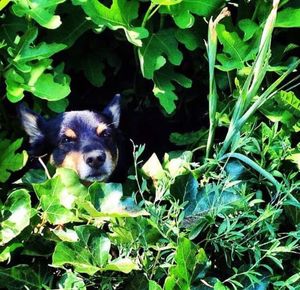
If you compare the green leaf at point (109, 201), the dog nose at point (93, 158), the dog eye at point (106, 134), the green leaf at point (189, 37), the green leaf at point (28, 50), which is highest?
the green leaf at point (28, 50)

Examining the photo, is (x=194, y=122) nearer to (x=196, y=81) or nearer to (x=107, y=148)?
(x=196, y=81)

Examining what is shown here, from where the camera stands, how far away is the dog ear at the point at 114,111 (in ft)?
14.3

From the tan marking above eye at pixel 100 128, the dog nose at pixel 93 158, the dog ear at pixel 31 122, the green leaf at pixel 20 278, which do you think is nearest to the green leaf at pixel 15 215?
the green leaf at pixel 20 278

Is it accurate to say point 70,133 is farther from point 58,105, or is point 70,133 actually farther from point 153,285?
point 153,285

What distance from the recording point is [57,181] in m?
3.35

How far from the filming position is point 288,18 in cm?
377

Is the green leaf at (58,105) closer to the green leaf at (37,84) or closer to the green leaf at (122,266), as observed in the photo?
the green leaf at (37,84)

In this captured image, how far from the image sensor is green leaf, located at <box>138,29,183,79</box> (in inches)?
153

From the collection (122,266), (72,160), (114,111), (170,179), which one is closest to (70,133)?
(72,160)

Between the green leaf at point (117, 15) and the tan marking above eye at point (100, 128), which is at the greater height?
the green leaf at point (117, 15)

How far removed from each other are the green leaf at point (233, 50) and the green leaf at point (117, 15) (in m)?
0.34

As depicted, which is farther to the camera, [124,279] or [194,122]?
[194,122]

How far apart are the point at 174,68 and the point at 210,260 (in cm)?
125

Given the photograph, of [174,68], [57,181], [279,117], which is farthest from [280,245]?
[174,68]
